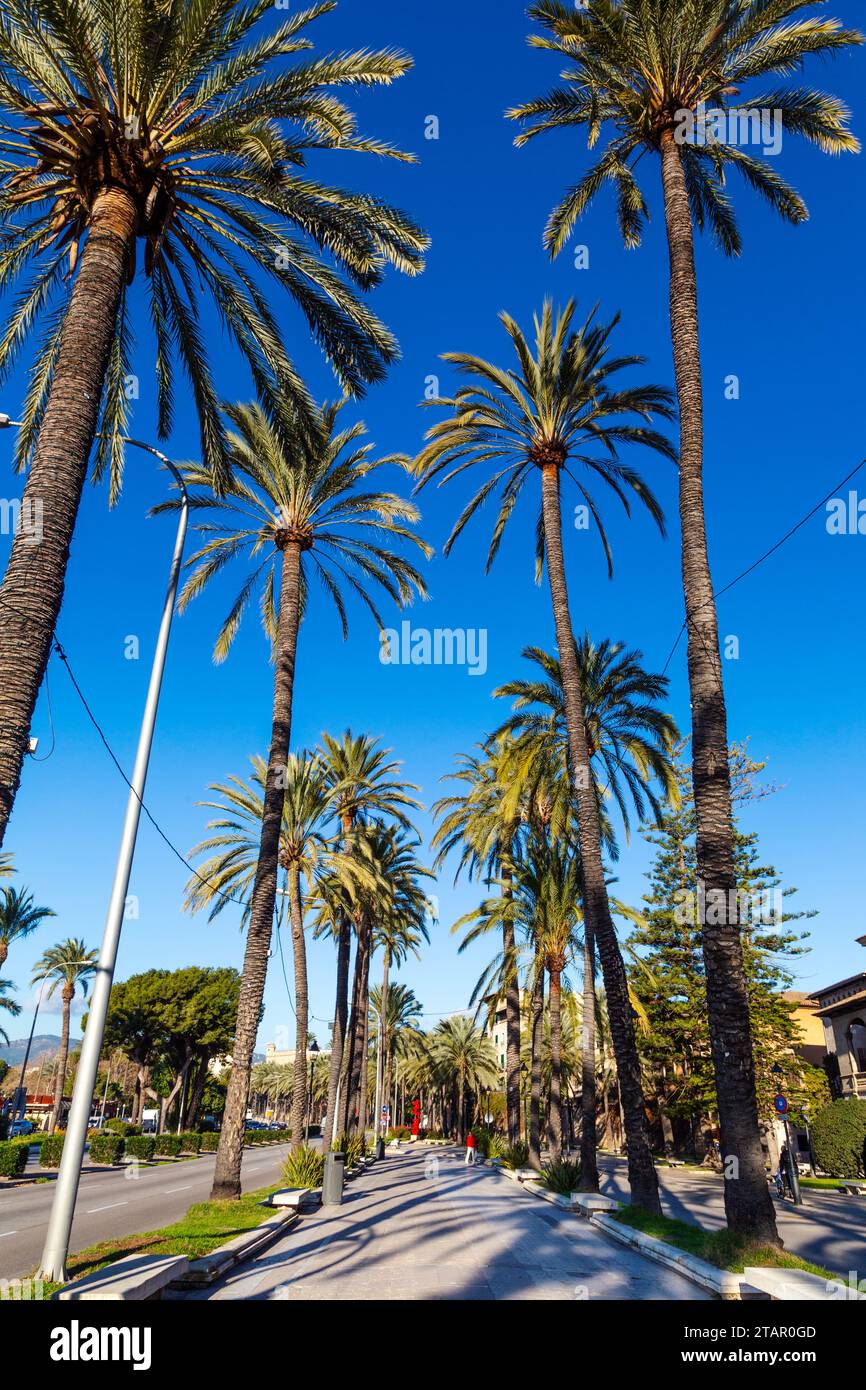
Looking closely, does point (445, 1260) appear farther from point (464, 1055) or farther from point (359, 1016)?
point (464, 1055)

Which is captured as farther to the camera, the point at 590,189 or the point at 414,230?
the point at 590,189

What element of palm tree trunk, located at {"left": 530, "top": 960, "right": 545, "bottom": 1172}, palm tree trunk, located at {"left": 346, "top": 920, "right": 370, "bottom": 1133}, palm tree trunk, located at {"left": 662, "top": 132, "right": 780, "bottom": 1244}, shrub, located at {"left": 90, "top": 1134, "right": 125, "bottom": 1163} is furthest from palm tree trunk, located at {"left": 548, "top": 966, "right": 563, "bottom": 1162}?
shrub, located at {"left": 90, "top": 1134, "right": 125, "bottom": 1163}

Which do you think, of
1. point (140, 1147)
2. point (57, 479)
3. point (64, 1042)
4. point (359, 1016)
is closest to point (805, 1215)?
point (359, 1016)

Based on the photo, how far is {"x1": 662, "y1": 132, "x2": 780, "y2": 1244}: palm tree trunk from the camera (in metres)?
9.95

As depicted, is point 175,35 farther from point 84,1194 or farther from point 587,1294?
point 84,1194

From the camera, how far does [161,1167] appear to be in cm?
3931

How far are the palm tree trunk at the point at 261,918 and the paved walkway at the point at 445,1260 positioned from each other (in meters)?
1.74

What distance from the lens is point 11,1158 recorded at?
2856 centimetres

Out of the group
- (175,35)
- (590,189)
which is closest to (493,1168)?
(590,189)

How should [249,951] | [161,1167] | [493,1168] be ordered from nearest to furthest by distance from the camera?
[249,951]
[493,1168]
[161,1167]

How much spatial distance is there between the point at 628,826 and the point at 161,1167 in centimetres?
2800

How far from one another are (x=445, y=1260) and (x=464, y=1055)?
56.4 meters

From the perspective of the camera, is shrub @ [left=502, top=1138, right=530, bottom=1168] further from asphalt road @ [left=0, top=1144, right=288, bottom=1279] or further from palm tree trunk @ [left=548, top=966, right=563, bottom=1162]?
asphalt road @ [left=0, top=1144, right=288, bottom=1279]

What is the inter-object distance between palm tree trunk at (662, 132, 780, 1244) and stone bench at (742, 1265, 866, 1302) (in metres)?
2.06
